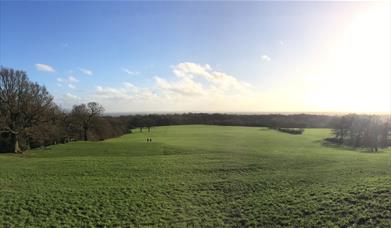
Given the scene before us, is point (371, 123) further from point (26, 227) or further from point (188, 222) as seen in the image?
point (26, 227)

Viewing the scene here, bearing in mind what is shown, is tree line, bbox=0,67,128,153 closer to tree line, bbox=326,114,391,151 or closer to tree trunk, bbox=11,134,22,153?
tree trunk, bbox=11,134,22,153

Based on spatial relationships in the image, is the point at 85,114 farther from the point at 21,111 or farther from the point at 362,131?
the point at 362,131

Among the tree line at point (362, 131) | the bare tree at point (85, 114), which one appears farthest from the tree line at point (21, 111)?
the tree line at point (362, 131)

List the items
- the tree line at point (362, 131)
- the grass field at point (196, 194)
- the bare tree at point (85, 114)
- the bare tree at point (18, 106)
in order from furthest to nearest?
the bare tree at point (85, 114)
the tree line at point (362, 131)
the bare tree at point (18, 106)
the grass field at point (196, 194)

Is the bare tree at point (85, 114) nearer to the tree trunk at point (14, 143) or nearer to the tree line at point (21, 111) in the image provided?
the tree line at point (21, 111)

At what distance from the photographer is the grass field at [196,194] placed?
16469 millimetres

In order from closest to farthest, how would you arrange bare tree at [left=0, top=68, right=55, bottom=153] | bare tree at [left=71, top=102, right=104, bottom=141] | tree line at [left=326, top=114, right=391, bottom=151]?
bare tree at [left=0, top=68, right=55, bottom=153] < tree line at [left=326, top=114, right=391, bottom=151] < bare tree at [left=71, top=102, right=104, bottom=141]

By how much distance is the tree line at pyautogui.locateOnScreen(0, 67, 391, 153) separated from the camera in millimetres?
44844

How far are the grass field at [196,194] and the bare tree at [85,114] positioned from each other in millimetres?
44887

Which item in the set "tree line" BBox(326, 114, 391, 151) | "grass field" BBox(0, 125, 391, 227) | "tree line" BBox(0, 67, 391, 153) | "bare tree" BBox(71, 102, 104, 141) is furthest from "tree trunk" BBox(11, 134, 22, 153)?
"tree line" BBox(326, 114, 391, 151)

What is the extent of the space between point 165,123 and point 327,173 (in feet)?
355

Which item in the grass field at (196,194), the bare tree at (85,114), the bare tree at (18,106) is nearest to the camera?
the grass field at (196,194)

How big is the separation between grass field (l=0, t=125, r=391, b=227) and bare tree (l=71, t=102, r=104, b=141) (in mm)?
44887

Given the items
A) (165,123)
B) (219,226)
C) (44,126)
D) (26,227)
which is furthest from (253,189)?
(165,123)
